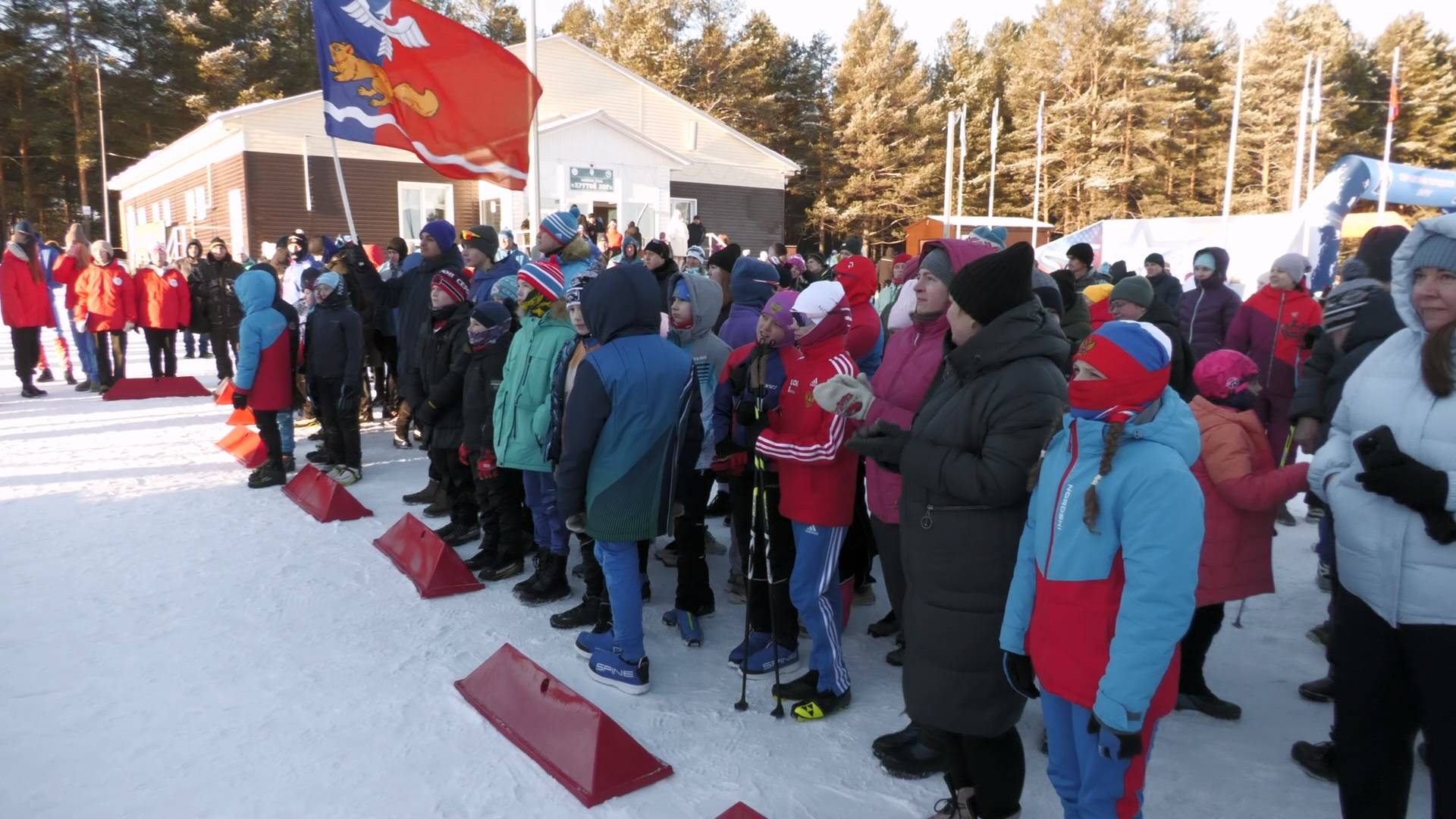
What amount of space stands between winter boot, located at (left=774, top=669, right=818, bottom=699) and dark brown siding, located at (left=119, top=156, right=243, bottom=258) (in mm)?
23638

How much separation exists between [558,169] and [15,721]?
22338mm

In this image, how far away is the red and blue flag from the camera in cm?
801

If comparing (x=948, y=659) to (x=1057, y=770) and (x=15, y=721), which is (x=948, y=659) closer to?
(x=1057, y=770)

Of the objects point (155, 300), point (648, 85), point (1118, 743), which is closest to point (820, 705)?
point (1118, 743)

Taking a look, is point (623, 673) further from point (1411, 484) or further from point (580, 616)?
point (1411, 484)

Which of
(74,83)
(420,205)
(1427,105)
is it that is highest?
(1427,105)

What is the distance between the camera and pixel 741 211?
31.5 meters

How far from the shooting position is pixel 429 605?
5.05m

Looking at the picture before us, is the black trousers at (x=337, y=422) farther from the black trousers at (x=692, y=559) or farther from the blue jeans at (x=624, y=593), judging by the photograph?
the blue jeans at (x=624, y=593)

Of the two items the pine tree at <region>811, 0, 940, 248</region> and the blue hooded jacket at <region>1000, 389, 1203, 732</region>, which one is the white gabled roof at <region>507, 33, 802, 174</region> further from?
the blue hooded jacket at <region>1000, 389, 1203, 732</region>

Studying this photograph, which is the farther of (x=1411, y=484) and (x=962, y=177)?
(x=962, y=177)

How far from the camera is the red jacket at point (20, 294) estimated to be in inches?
436

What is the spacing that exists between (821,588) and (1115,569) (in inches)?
64.5

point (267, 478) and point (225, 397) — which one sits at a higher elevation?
point (225, 397)
